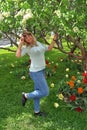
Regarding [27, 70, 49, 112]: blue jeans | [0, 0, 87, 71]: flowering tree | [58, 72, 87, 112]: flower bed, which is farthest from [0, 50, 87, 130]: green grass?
[0, 0, 87, 71]: flowering tree

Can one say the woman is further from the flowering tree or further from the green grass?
the green grass

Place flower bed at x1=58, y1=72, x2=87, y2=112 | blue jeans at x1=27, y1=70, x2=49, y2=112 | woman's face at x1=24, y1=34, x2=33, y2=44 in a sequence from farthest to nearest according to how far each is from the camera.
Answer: flower bed at x1=58, y1=72, x2=87, y2=112
blue jeans at x1=27, y1=70, x2=49, y2=112
woman's face at x1=24, y1=34, x2=33, y2=44

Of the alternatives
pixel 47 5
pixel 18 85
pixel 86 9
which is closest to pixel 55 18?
pixel 47 5

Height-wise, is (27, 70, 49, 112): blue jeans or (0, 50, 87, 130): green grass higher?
(27, 70, 49, 112): blue jeans

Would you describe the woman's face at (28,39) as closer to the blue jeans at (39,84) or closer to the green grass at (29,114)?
the blue jeans at (39,84)

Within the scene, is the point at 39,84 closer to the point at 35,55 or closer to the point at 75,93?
the point at 35,55

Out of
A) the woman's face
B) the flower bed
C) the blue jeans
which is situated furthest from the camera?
the flower bed

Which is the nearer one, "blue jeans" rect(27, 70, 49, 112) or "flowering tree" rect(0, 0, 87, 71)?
"flowering tree" rect(0, 0, 87, 71)

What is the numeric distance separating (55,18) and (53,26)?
0.84 m

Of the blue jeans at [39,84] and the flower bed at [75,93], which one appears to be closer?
the blue jeans at [39,84]

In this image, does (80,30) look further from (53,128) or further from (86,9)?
(53,128)

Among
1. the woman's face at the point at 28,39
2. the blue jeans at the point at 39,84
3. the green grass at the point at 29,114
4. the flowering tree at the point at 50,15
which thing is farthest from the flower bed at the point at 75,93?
the woman's face at the point at 28,39

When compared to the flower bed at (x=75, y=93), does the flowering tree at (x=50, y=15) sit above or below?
above

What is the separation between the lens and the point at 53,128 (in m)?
7.39
